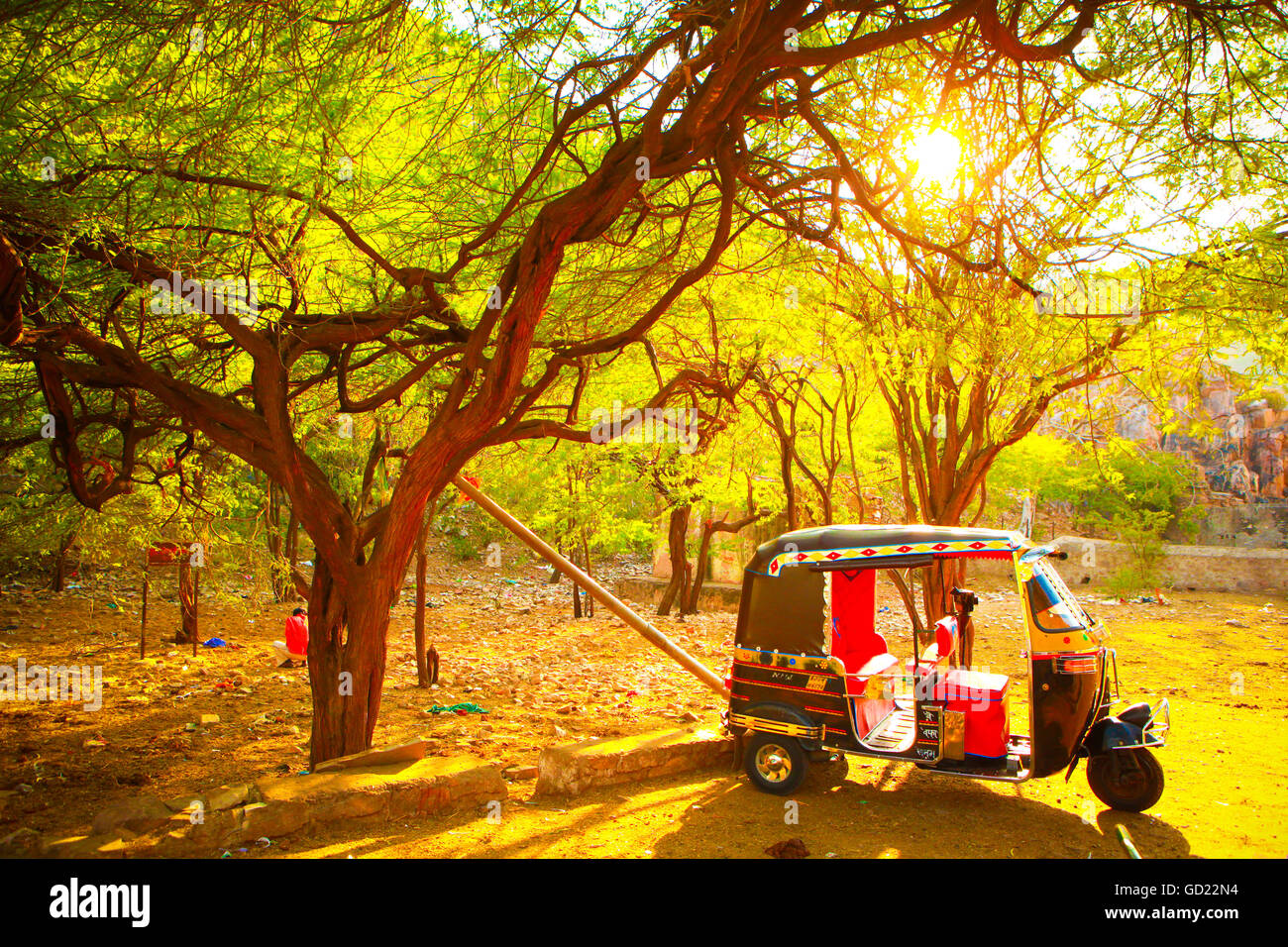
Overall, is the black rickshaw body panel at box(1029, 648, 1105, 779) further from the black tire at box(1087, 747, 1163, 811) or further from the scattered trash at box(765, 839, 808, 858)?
the scattered trash at box(765, 839, 808, 858)

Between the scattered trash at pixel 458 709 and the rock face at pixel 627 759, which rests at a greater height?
the rock face at pixel 627 759

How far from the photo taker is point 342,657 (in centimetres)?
645

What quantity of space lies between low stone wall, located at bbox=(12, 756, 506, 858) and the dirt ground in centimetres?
14

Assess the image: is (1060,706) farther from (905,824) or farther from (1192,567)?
(1192,567)

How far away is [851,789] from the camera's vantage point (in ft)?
20.5

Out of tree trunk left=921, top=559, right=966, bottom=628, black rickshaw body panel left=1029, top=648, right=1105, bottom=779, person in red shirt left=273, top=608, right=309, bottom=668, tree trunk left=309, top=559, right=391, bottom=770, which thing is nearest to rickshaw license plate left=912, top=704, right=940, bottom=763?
black rickshaw body panel left=1029, top=648, right=1105, bottom=779

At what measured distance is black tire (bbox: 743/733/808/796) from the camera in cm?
596

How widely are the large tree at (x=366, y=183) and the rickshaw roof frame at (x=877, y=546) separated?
206 centimetres

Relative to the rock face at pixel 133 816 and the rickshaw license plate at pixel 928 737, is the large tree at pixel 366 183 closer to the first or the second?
the rock face at pixel 133 816

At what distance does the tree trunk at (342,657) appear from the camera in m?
6.41
